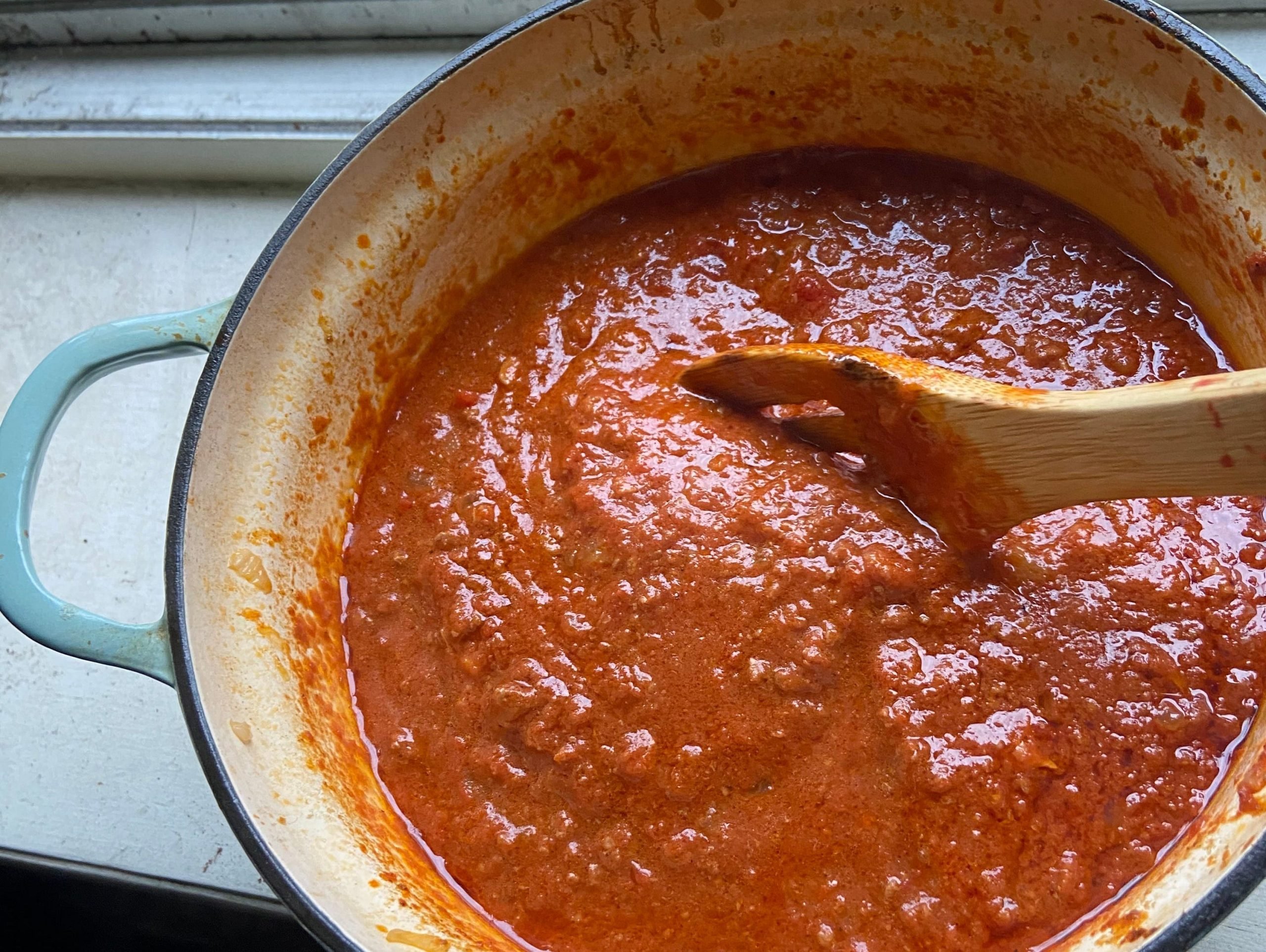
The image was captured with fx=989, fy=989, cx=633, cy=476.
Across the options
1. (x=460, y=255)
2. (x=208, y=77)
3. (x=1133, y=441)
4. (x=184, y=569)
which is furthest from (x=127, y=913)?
(x=1133, y=441)

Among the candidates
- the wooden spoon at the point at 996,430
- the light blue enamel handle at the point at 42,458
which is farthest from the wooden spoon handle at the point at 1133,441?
the light blue enamel handle at the point at 42,458

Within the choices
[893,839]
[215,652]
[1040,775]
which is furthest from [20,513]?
[1040,775]

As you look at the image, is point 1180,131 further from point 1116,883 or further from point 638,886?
point 638,886

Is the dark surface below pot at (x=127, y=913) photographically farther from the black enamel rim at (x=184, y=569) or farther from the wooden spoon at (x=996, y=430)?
the wooden spoon at (x=996, y=430)

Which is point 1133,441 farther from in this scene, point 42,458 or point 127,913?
point 127,913

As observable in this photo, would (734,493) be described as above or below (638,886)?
above

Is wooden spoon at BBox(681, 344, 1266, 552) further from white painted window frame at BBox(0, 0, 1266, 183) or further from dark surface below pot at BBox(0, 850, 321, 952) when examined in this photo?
dark surface below pot at BBox(0, 850, 321, 952)
